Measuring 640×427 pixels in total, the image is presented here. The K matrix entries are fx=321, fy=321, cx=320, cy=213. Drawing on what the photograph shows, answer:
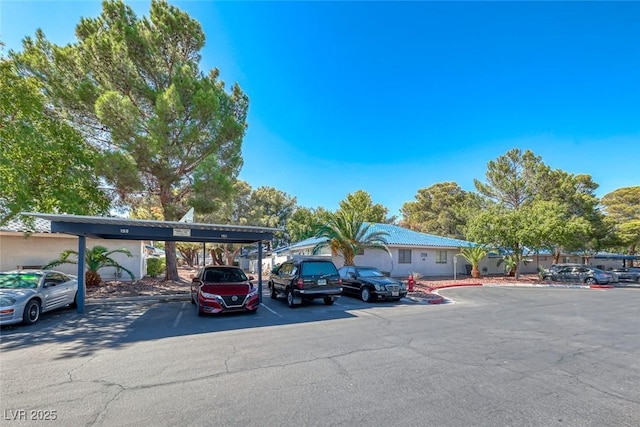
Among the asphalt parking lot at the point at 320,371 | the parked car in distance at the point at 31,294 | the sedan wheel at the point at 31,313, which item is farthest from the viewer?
the sedan wheel at the point at 31,313

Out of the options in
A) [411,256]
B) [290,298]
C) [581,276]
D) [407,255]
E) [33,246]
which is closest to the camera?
[290,298]

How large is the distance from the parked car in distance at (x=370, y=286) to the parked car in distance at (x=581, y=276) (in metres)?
18.7

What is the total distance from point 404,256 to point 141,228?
66.2ft

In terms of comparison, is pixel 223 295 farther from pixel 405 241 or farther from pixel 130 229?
pixel 405 241

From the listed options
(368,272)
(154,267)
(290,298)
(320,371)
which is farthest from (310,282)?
(154,267)

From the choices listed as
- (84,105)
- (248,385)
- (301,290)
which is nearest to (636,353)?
(248,385)

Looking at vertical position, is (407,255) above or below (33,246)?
below

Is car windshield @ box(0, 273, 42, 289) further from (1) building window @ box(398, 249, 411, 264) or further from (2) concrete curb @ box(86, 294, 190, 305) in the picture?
(1) building window @ box(398, 249, 411, 264)

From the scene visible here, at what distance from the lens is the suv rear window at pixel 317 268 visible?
1216 cm

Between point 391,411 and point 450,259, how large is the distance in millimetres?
27728

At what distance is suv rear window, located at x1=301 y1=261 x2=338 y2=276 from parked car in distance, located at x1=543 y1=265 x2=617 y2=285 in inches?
883

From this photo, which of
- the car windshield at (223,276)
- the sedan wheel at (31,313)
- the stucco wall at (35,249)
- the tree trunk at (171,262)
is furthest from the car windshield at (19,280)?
the tree trunk at (171,262)

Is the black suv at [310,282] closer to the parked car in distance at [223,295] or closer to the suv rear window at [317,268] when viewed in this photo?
the suv rear window at [317,268]

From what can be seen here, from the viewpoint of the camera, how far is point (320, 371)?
17.2ft
